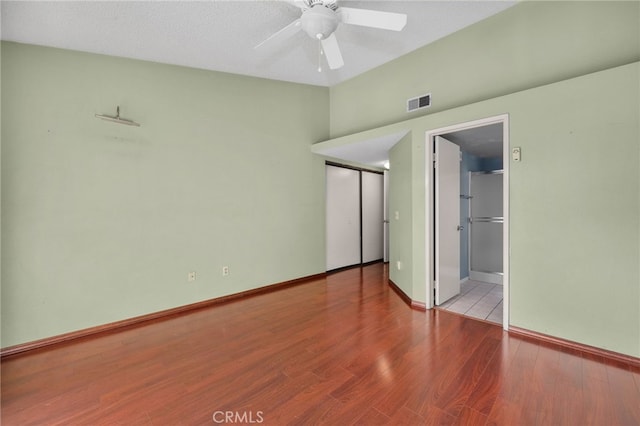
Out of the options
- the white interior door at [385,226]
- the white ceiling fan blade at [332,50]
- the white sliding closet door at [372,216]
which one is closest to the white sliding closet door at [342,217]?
the white sliding closet door at [372,216]

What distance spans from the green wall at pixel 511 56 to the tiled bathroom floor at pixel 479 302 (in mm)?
2398

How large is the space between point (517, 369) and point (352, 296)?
6.54ft

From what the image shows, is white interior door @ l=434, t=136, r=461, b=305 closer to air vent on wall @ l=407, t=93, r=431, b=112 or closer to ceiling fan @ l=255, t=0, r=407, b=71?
air vent on wall @ l=407, t=93, r=431, b=112

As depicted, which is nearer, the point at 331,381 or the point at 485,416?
the point at 485,416

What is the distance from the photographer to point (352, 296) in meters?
3.73

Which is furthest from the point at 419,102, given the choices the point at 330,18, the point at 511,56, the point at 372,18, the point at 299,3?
the point at 299,3

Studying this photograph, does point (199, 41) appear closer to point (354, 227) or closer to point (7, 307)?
point (7, 307)

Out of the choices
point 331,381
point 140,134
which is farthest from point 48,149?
point 331,381

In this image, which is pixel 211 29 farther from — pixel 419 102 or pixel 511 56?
pixel 511 56

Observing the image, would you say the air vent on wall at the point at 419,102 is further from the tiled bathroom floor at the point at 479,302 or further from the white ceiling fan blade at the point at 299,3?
the tiled bathroom floor at the point at 479,302

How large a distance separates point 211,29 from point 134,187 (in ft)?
5.95

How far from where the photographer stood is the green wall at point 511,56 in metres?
2.31

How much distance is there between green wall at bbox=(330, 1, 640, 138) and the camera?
231 centimetres

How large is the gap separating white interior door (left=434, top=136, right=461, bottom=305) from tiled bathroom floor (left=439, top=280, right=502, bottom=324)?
0.38 ft
